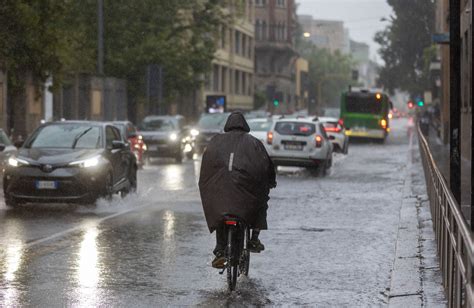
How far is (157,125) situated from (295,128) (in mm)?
8536

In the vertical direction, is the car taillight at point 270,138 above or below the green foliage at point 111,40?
below

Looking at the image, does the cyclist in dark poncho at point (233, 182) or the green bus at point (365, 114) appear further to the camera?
the green bus at point (365, 114)

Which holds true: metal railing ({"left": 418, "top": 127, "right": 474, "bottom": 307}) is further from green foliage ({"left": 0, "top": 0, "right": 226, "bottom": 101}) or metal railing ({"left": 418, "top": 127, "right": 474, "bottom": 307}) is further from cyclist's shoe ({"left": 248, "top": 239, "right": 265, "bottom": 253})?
green foliage ({"left": 0, "top": 0, "right": 226, "bottom": 101})

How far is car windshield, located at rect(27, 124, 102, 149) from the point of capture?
2009 centimetres

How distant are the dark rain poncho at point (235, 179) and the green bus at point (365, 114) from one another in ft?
167

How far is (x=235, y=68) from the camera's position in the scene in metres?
97.4

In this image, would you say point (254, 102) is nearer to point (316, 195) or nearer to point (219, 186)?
point (316, 195)

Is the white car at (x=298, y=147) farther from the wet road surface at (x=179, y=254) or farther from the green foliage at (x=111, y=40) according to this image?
the wet road surface at (x=179, y=254)

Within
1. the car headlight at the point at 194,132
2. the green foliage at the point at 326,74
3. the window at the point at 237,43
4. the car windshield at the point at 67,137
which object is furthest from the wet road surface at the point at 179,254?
the green foliage at the point at 326,74

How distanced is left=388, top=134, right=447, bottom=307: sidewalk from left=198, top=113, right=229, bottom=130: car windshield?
26.0 meters

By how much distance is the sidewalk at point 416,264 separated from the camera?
10.2 m

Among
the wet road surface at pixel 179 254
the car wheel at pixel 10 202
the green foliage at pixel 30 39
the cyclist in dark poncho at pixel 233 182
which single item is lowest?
the wet road surface at pixel 179 254

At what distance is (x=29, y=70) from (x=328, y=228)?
24385 millimetres

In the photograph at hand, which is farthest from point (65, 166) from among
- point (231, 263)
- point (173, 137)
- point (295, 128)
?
point (173, 137)
